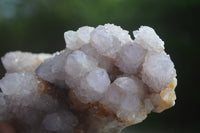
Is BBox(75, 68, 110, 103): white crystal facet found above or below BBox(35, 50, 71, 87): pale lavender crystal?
below

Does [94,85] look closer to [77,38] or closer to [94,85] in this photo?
[94,85]

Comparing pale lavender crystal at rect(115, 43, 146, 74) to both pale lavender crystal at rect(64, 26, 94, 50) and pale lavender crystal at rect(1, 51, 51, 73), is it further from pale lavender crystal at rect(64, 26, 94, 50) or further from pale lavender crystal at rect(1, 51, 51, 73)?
pale lavender crystal at rect(1, 51, 51, 73)

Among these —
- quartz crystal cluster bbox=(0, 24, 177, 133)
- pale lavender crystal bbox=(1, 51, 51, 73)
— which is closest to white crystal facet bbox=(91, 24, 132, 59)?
quartz crystal cluster bbox=(0, 24, 177, 133)

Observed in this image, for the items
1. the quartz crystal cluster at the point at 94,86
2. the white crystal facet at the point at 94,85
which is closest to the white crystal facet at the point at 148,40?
the quartz crystal cluster at the point at 94,86

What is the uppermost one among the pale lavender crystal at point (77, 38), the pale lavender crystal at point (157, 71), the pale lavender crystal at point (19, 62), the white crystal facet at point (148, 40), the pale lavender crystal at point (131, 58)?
the pale lavender crystal at point (19, 62)

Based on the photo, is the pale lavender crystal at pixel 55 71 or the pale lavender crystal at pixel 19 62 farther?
the pale lavender crystal at pixel 19 62

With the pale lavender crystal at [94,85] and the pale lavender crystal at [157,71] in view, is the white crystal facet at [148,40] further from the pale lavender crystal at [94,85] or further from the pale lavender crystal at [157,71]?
the pale lavender crystal at [94,85]

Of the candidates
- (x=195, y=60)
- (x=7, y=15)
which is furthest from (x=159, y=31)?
(x=7, y=15)

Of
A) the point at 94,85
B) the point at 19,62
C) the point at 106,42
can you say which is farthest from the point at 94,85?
the point at 19,62

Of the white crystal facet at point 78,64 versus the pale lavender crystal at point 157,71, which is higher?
the white crystal facet at point 78,64
